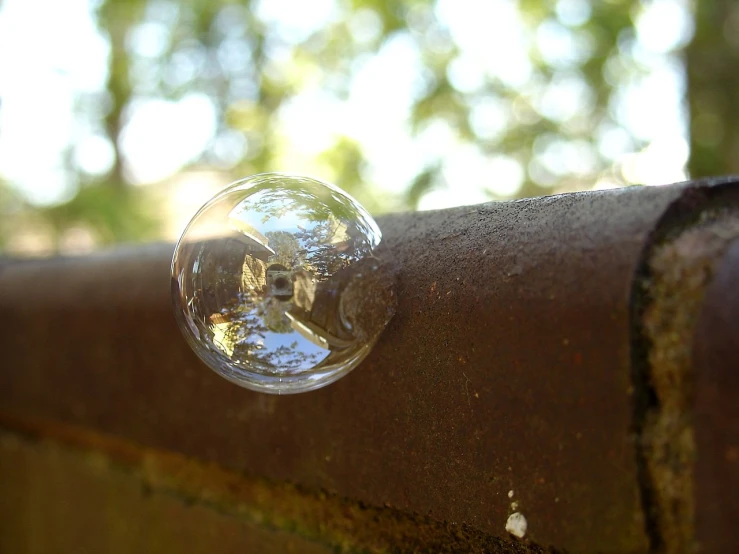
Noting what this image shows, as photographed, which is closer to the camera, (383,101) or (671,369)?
(671,369)

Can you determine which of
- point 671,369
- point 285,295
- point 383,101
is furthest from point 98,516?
point 383,101

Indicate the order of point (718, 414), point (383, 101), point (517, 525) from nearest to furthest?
point (718, 414), point (517, 525), point (383, 101)

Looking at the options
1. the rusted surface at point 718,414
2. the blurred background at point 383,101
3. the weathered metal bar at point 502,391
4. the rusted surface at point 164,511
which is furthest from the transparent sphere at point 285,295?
the blurred background at point 383,101

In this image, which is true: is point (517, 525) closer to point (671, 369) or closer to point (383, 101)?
point (671, 369)

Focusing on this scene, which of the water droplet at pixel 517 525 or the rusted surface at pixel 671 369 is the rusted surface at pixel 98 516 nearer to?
the water droplet at pixel 517 525

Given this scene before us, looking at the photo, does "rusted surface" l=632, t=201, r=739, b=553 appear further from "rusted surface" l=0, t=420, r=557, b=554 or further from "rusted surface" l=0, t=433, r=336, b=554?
"rusted surface" l=0, t=433, r=336, b=554

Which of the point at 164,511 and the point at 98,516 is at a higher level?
the point at 164,511
